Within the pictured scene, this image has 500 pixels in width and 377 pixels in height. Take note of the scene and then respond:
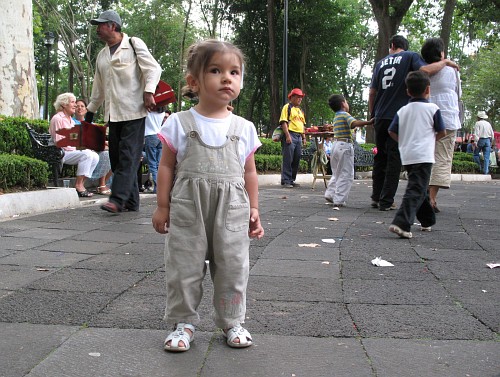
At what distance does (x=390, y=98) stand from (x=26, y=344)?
6.00 metres

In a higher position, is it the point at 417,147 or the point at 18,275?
the point at 417,147

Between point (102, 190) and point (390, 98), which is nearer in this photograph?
point (390, 98)

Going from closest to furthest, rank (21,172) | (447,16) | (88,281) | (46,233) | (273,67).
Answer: (88,281) → (46,233) → (21,172) → (447,16) → (273,67)

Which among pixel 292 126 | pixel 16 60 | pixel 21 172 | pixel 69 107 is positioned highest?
pixel 16 60

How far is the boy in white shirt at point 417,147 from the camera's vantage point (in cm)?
550

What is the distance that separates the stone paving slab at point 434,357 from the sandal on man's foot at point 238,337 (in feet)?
1.66

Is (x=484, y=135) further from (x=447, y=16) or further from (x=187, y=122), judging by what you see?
(x=187, y=122)

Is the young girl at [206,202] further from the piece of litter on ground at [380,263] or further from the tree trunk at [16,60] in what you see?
the tree trunk at [16,60]

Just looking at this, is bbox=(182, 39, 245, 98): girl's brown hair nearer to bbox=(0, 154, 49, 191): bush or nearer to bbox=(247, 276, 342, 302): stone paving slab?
bbox=(247, 276, 342, 302): stone paving slab

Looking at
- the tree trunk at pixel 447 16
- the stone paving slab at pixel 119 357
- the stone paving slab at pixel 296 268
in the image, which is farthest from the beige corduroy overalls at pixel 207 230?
the tree trunk at pixel 447 16

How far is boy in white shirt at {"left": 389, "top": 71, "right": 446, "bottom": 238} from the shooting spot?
216 inches

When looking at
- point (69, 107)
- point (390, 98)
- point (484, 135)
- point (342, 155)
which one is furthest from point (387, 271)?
point (484, 135)

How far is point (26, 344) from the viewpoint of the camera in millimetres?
2596

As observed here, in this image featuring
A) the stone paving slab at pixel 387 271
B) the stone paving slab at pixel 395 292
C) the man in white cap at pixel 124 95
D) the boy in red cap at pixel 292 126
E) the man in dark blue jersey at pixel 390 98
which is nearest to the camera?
the stone paving slab at pixel 395 292
